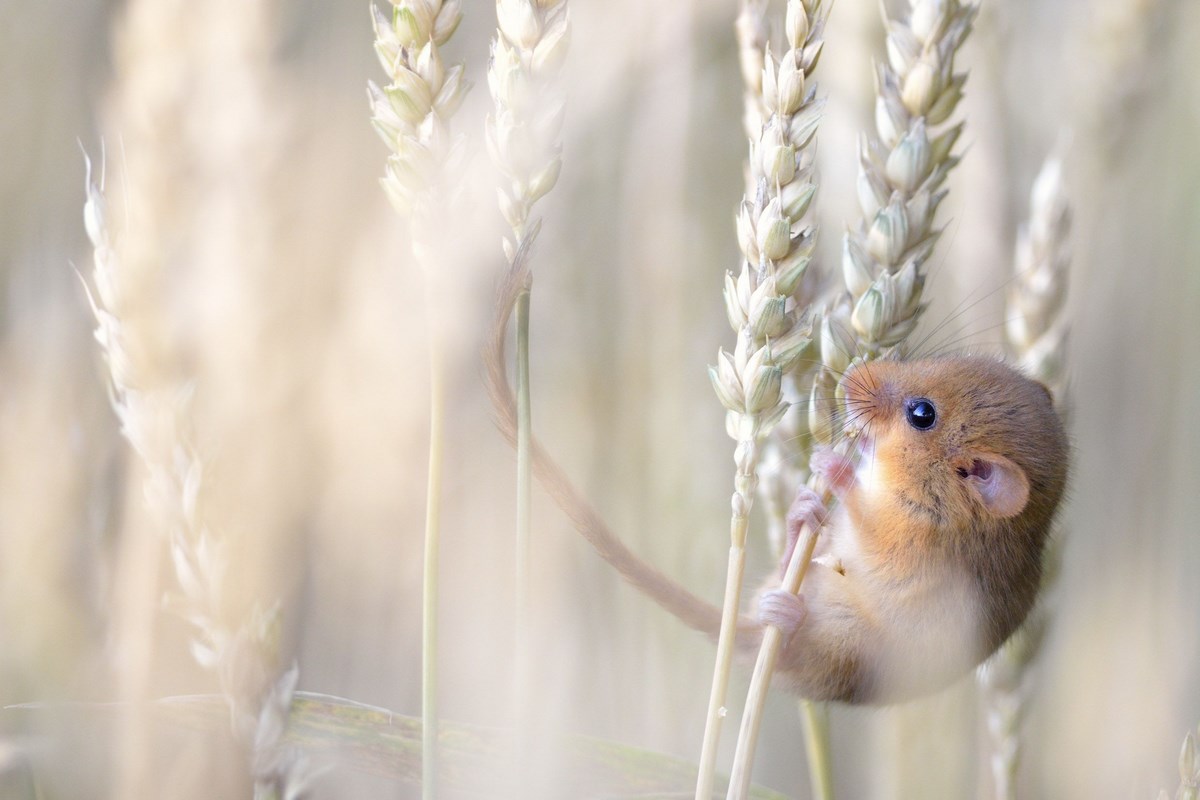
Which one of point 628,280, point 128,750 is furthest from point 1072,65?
point 128,750

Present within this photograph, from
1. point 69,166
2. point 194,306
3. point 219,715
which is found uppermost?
point 69,166

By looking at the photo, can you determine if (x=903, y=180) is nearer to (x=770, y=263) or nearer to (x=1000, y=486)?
(x=770, y=263)

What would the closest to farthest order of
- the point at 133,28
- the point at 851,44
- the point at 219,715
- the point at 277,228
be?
the point at 219,715 → the point at 133,28 → the point at 277,228 → the point at 851,44

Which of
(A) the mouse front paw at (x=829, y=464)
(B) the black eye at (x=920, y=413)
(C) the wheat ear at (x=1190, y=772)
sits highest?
(B) the black eye at (x=920, y=413)

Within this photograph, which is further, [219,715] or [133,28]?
[133,28]

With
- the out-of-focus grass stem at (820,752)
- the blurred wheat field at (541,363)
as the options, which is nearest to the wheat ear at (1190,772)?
the out-of-focus grass stem at (820,752)

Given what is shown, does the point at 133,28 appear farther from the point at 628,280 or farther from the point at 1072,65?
the point at 1072,65

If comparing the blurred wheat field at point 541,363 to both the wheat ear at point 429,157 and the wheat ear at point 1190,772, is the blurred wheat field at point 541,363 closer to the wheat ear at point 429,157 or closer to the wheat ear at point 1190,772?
the wheat ear at point 429,157

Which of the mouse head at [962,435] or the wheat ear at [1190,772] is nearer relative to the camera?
the wheat ear at [1190,772]
